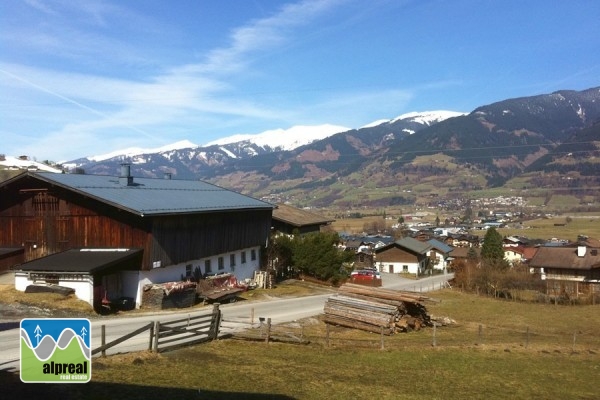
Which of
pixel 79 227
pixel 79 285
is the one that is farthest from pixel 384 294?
pixel 79 227

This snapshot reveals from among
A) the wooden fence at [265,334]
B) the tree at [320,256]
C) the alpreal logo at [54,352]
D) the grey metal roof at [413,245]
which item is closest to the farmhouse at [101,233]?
the wooden fence at [265,334]

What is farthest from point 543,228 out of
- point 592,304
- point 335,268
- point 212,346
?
point 212,346

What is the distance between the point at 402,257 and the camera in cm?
9675

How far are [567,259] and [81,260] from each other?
64946 mm

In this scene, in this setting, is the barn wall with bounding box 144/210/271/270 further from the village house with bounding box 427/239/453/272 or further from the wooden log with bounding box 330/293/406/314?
the village house with bounding box 427/239/453/272

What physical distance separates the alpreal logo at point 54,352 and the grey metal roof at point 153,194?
26.3 meters

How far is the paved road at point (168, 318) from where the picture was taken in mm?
20047

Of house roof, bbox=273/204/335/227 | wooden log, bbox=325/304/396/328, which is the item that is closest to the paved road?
wooden log, bbox=325/304/396/328

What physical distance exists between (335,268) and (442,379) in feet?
105

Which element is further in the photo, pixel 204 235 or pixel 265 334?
pixel 204 235

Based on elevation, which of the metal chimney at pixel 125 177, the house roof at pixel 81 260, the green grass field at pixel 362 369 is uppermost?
the metal chimney at pixel 125 177

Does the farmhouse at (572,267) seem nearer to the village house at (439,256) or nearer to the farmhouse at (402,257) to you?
the farmhouse at (402,257)

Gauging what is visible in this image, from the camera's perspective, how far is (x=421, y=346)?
27.1 m

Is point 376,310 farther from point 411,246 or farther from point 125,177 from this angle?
point 411,246
